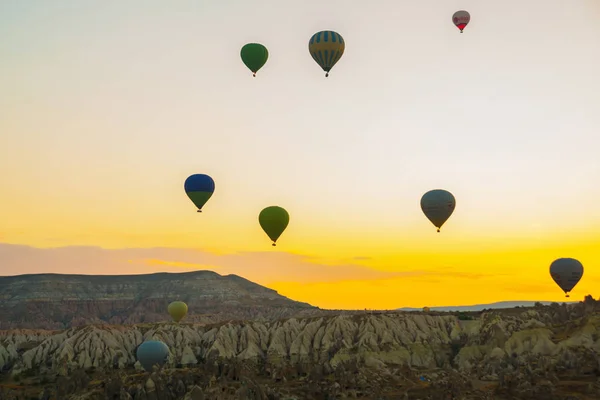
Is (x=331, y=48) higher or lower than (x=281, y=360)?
higher

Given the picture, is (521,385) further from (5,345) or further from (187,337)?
(5,345)

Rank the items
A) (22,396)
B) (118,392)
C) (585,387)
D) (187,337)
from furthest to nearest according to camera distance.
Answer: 1. (187,337)
2. (22,396)
3. (118,392)
4. (585,387)

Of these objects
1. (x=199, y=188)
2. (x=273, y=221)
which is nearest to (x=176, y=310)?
(x=199, y=188)

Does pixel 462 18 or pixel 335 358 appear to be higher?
pixel 462 18

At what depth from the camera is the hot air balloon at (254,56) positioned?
92.5 meters

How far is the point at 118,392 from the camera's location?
99875 millimetres

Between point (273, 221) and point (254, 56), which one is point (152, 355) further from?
point (254, 56)

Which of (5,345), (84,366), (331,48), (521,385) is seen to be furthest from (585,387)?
(5,345)

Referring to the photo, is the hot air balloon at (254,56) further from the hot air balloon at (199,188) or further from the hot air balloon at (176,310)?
the hot air balloon at (176,310)

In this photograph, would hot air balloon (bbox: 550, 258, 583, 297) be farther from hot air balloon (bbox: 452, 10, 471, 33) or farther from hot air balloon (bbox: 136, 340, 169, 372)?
hot air balloon (bbox: 136, 340, 169, 372)

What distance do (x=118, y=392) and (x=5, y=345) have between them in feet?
207

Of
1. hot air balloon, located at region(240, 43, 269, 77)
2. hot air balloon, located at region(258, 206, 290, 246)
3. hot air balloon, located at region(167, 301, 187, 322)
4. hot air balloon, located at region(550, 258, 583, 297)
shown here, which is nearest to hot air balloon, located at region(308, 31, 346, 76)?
hot air balloon, located at region(240, 43, 269, 77)

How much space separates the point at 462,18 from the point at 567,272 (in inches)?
1507

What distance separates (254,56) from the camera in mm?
92562
